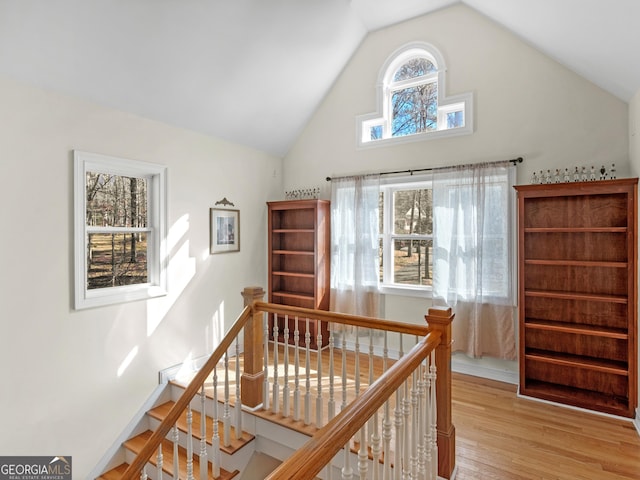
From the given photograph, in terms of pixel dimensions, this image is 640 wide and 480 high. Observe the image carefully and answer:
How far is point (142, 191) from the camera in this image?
3.53 meters

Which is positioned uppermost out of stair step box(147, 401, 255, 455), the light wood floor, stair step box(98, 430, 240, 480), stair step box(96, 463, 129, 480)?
the light wood floor

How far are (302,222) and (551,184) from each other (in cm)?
281

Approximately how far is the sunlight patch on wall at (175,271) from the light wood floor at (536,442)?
2.88 meters

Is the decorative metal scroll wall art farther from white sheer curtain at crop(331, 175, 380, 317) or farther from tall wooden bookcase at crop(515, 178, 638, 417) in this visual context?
white sheer curtain at crop(331, 175, 380, 317)

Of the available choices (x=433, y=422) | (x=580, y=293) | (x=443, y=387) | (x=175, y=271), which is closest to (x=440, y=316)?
(x=443, y=387)

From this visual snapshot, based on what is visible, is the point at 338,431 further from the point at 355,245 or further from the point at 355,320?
the point at 355,245

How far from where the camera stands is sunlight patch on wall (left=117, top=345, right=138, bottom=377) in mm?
3217

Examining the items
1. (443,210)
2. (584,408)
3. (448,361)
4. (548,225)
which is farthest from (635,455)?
(443,210)

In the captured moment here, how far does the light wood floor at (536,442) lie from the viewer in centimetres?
220

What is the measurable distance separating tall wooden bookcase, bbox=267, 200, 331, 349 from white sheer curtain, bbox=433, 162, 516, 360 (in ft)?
4.54

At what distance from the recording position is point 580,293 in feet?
10.1

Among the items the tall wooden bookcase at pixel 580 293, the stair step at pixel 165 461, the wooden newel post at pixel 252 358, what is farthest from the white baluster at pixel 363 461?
the tall wooden bookcase at pixel 580 293

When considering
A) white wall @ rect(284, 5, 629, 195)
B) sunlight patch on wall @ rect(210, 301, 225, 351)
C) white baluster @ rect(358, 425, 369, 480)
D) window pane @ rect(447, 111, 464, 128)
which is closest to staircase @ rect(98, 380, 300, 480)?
sunlight patch on wall @ rect(210, 301, 225, 351)

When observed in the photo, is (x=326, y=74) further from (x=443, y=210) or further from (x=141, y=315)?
(x=141, y=315)
